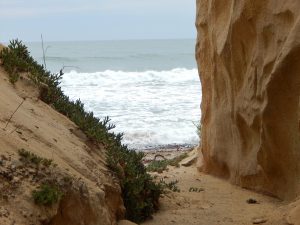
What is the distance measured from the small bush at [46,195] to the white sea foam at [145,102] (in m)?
13.5

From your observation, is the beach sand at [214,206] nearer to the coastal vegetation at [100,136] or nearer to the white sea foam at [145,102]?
the coastal vegetation at [100,136]

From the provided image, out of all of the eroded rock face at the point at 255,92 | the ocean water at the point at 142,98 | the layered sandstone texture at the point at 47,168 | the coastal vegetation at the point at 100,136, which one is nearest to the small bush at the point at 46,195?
the layered sandstone texture at the point at 47,168

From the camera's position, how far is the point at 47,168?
3.93 metres

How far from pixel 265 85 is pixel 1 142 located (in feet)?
11.9

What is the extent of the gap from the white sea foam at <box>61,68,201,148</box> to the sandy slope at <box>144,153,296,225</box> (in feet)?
30.1

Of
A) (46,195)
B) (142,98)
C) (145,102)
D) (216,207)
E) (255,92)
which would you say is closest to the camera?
(46,195)

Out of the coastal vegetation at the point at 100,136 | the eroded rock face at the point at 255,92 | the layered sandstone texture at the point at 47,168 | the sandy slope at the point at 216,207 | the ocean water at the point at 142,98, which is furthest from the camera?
the ocean water at the point at 142,98

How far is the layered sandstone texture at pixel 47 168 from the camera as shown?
3.55m

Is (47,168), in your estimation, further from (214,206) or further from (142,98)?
(142,98)

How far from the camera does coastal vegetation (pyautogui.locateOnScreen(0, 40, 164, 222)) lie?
573 cm

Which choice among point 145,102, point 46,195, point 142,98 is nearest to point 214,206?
point 46,195

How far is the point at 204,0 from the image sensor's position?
9562 millimetres

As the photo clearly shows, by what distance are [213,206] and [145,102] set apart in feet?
59.6

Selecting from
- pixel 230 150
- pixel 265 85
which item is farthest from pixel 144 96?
pixel 265 85
